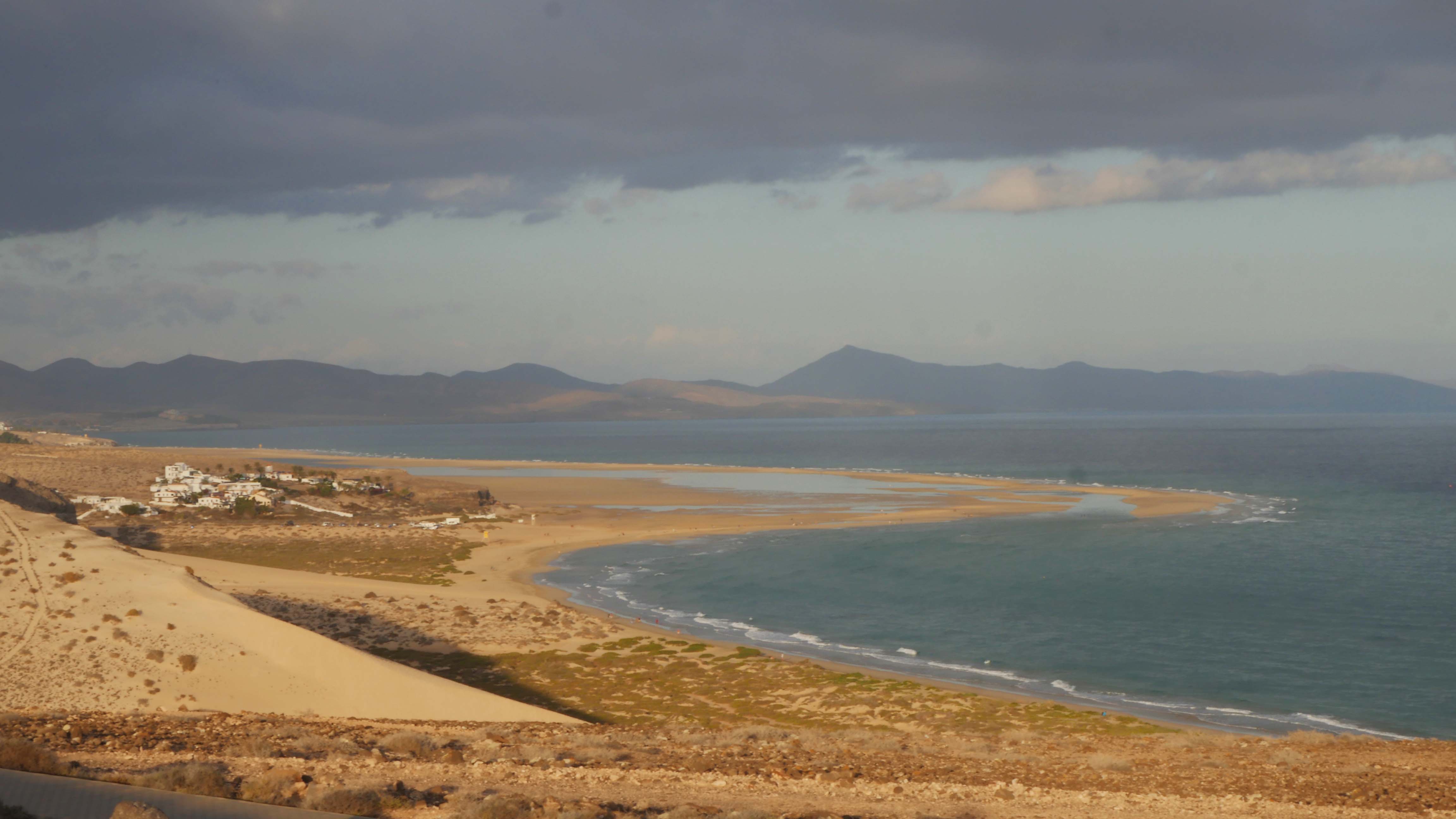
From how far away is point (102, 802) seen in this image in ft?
31.4

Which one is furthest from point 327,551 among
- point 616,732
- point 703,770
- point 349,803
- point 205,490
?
point 349,803

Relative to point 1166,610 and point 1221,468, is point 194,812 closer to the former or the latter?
point 1166,610

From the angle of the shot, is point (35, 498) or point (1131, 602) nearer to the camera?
point (1131, 602)

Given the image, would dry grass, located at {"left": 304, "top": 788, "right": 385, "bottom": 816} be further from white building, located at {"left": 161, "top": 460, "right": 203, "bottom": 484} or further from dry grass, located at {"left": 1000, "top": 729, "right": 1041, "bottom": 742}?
white building, located at {"left": 161, "top": 460, "right": 203, "bottom": 484}

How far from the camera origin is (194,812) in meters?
9.43

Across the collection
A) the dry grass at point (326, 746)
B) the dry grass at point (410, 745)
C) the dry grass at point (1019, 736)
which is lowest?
the dry grass at point (1019, 736)

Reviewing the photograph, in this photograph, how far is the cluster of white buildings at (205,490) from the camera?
61.8 metres

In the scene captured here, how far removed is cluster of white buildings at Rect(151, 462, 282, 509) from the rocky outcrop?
24.4ft

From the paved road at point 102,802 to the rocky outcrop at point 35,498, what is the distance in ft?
127

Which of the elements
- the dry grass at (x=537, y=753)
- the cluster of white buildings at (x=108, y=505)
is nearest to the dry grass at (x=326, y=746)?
the dry grass at (x=537, y=753)

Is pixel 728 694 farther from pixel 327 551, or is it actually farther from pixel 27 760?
pixel 327 551

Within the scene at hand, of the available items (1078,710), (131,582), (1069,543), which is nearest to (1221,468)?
(1069,543)

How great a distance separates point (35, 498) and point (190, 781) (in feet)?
151

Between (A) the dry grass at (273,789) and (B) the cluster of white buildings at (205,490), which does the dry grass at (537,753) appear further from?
(B) the cluster of white buildings at (205,490)
